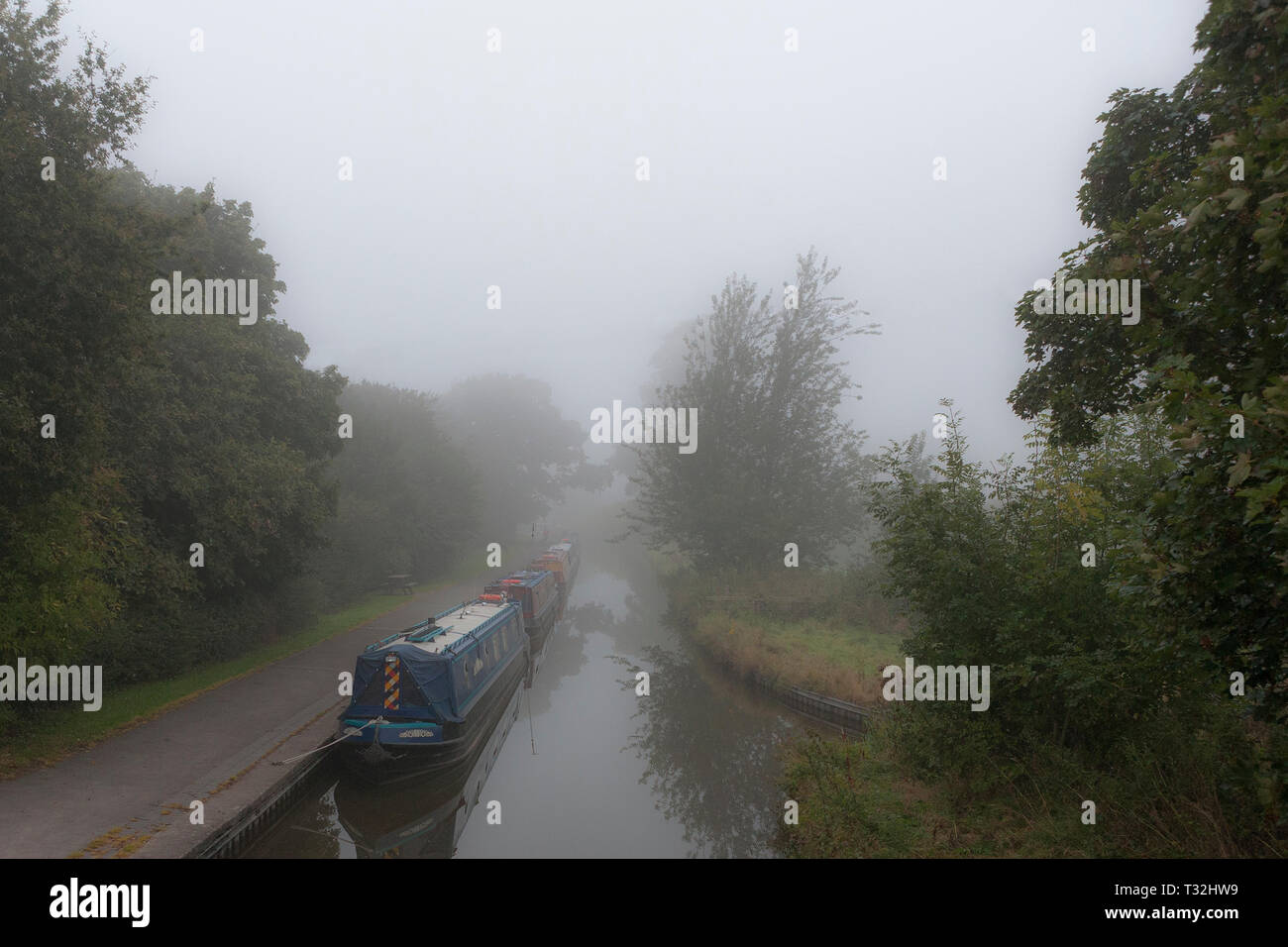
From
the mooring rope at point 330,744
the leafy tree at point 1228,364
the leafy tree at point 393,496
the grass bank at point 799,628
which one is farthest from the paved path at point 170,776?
the leafy tree at point 393,496

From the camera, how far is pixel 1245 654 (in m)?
4.05

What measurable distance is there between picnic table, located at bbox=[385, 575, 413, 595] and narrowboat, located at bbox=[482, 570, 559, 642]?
644cm

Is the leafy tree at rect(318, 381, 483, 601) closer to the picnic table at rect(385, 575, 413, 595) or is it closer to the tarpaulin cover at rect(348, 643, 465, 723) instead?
the picnic table at rect(385, 575, 413, 595)

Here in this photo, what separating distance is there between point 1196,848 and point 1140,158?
5.80 m

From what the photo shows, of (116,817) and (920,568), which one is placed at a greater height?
(920,568)

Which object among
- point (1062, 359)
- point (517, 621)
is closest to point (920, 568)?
point (1062, 359)

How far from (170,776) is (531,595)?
13188 millimetres

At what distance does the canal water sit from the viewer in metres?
9.40

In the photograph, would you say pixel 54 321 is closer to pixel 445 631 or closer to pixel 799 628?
pixel 445 631
